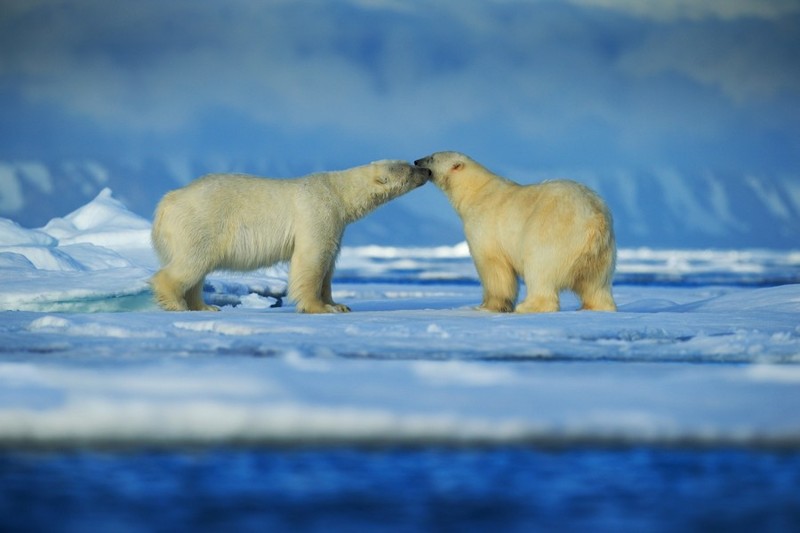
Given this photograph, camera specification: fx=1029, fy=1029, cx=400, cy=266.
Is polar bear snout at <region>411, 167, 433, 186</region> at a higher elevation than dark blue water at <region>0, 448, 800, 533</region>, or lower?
higher

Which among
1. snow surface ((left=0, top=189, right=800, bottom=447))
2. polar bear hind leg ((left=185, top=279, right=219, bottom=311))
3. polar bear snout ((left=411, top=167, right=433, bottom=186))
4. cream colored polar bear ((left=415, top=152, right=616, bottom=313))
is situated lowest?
snow surface ((left=0, top=189, right=800, bottom=447))

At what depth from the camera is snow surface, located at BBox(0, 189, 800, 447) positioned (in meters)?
3.27

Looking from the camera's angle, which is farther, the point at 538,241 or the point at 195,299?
the point at 195,299

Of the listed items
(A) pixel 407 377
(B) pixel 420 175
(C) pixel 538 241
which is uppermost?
(B) pixel 420 175

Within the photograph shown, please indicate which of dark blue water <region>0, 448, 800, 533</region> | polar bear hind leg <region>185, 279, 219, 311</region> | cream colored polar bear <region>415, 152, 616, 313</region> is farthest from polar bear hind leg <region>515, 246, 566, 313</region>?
dark blue water <region>0, 448, 800, 533</region>

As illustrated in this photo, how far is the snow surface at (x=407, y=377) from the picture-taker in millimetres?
3266

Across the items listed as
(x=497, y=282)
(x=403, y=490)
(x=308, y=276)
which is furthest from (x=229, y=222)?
(x=403, y=490)

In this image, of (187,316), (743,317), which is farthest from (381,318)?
(743,317)

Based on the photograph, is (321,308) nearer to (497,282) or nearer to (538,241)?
(497,282)

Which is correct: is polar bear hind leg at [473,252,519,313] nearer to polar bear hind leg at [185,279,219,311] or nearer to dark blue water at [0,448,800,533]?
polar bear hind leg at [185,279,219,311]

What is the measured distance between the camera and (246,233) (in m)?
6.92

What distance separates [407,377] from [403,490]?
1.32m

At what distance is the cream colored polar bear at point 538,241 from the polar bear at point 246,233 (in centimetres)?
102

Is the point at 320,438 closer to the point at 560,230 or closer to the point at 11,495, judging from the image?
the point at 11,495
